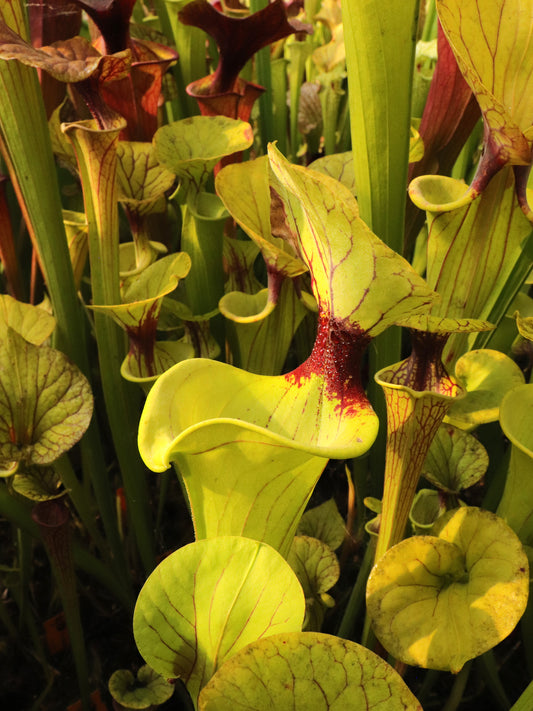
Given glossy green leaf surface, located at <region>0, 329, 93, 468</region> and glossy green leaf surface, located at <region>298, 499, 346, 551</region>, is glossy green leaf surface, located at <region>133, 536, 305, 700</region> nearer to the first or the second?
glossy green leaf surface, located at <region>0, 329, 93, 468</region>

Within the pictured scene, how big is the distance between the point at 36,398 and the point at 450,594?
1.97 feet

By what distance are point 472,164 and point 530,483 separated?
86 centimetres

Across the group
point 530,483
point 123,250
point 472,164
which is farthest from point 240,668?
point 472,164

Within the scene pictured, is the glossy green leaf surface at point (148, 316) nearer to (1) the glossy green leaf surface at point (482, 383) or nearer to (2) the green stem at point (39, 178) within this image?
(2) the green stem at point (39, 178)

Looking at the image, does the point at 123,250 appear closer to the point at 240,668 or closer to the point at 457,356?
the point at 457,356

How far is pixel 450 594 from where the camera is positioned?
26.4 inches

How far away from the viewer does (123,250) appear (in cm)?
111

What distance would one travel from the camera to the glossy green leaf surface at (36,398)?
829mm

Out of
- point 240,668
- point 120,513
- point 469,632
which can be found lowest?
point 120,513

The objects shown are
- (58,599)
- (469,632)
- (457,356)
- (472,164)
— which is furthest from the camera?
(472,164)

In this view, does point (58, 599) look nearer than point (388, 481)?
No

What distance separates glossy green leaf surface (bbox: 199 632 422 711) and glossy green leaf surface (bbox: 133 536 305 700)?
4 cm

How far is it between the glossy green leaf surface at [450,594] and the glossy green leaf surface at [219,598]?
0.15m

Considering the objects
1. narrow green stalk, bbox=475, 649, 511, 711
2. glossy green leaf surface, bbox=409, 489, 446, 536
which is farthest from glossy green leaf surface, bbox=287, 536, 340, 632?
narrow green stalk, bbox=475, 649, 511, 711
